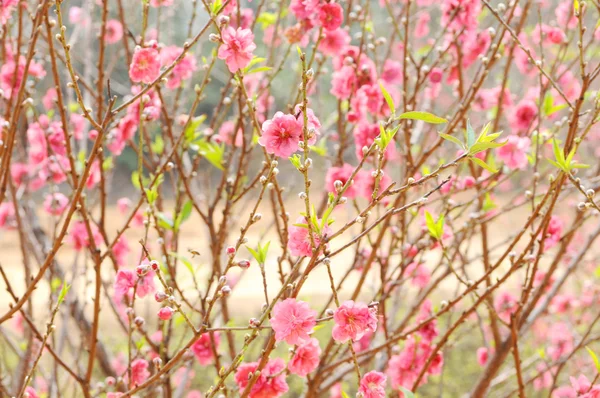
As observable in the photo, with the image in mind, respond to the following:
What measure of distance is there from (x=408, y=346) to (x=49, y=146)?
1.06 m

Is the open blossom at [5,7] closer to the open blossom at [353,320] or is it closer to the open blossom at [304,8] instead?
the open blossom at [304,8]

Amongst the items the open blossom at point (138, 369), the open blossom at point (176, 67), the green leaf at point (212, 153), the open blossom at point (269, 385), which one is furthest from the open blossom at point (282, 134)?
the open blossom at point (176, 67)

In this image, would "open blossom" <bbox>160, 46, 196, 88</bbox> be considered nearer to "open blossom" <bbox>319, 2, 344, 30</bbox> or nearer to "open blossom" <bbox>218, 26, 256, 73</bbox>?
"open blossom" <bbox>319, 2, 344, 30</bbox>

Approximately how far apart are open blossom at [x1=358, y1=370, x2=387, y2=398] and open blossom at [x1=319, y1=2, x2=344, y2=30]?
2.34ft

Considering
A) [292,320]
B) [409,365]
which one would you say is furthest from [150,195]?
[409,365]

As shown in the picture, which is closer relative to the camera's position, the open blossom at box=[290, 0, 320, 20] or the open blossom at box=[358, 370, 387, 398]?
the open blossom at box=[358, 370, 387, 398]

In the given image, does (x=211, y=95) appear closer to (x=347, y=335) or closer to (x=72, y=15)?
(x=72, y=15)

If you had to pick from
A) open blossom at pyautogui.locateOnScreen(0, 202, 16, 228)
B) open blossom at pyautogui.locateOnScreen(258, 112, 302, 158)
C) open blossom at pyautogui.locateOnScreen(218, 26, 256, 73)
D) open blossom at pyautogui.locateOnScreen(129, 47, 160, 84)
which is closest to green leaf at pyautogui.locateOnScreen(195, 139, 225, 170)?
open blossom at pyautogui.locateOnScreen(129, 47, 160, 84)

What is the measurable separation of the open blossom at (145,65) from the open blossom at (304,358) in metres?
0.57

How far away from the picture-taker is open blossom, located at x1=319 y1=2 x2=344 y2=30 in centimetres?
128

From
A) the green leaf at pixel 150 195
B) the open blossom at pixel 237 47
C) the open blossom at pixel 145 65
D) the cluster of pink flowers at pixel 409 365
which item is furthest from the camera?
the cluster of pink flowers at pixel 409 365

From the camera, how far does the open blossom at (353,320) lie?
0.90 m

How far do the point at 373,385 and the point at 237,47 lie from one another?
595mm

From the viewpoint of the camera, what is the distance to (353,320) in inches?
35.9
